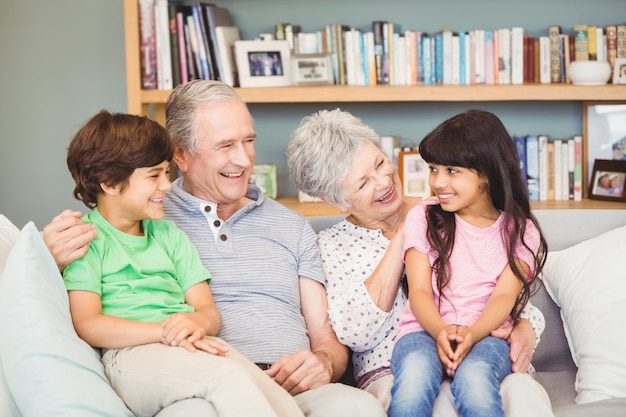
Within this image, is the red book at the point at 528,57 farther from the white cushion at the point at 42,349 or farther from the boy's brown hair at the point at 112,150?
the white cushion at the point at 42,349

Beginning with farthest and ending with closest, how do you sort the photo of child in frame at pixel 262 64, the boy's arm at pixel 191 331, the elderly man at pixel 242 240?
1. the photo of child in frame at pixel 262 64
2. the elderly man at pixel 242 240
3. the boy's arm at pixel 191 331

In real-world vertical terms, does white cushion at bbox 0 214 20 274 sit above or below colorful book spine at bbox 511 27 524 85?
below

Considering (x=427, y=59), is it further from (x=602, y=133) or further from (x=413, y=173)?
(x=602, y=133)

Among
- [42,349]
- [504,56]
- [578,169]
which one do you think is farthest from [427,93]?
[42,349]

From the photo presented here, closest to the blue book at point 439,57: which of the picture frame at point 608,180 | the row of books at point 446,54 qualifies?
the row of books at point 446,54

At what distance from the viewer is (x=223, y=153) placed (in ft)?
7.09

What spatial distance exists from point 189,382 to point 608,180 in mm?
2425

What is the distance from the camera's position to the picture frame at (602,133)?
12.0 ft

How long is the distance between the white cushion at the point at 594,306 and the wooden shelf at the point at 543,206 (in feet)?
4.10

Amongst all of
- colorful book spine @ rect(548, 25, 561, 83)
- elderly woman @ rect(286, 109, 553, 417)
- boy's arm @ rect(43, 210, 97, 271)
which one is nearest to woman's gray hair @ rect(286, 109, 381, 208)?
elderly woman @ rect(286, 109, 553, 417)

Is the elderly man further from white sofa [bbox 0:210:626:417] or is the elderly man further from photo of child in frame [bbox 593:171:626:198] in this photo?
photo of child in frame [bbox 593:171:626:198]

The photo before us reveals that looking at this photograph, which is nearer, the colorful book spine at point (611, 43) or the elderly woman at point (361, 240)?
the elderly woman at point (361, 240)

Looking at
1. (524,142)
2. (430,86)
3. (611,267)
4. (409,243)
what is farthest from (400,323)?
(524,142)

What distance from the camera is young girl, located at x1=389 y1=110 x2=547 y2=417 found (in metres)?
1.92
